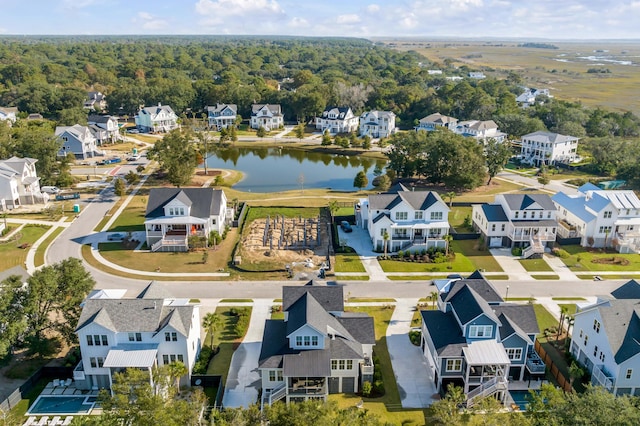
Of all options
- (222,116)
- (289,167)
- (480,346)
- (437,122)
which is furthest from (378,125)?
(480,346)

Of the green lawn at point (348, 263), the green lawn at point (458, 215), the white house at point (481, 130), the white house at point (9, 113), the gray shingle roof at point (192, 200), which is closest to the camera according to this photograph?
the green lawn at point (348, 263)

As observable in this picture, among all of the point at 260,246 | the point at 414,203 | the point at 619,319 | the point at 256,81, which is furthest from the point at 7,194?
the point at 256,81

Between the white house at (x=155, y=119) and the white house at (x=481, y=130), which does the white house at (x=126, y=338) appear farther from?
the white house at (x=155, y=119)

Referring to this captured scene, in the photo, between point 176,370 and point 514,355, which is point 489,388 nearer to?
point 514,355

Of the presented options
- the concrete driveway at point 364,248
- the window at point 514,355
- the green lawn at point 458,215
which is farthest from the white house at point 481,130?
the window at point 514,355

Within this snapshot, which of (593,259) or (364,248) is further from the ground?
(364,248)

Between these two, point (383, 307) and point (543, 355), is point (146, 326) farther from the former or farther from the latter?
point (543, 355)

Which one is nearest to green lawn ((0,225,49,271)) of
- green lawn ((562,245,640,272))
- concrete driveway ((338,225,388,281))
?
concrete driveway ((338,225,388,281))
